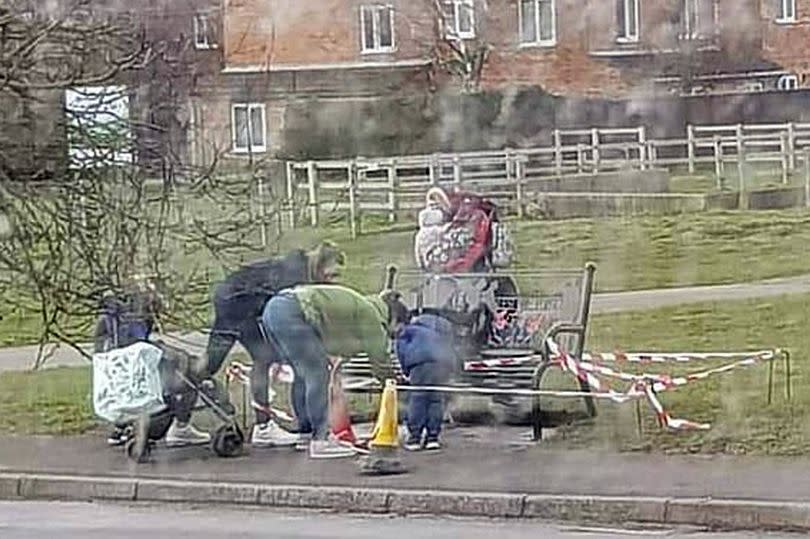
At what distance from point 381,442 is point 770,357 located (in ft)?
9.91

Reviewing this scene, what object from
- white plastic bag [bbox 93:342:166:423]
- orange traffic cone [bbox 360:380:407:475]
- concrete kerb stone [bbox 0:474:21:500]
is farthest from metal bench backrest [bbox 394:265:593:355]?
concrete kerb stone [bbox 0:474:21:500]

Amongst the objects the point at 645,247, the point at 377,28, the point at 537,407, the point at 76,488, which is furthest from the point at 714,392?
the point at 76,488

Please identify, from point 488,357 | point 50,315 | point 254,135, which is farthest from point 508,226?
point 50,315

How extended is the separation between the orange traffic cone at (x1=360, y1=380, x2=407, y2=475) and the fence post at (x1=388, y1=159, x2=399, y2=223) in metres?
2.07

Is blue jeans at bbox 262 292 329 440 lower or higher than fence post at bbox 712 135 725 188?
lower

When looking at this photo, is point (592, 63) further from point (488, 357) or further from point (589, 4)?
point (488, 357)

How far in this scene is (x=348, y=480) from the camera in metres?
13.3

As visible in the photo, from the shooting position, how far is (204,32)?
15.5 m

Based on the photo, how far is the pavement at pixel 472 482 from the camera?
12062 millimetres

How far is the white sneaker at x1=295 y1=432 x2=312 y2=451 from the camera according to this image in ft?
46.9

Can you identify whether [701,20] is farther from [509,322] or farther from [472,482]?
[472,482]

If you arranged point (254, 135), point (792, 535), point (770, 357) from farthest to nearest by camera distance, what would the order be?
1. point (254, 135)
2. point (770, 357)
3. point (792, 535)

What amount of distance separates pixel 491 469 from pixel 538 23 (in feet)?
11.3

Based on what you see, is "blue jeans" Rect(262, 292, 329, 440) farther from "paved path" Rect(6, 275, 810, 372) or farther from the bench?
"paved path" Rect(6, 275, 810, 372)
